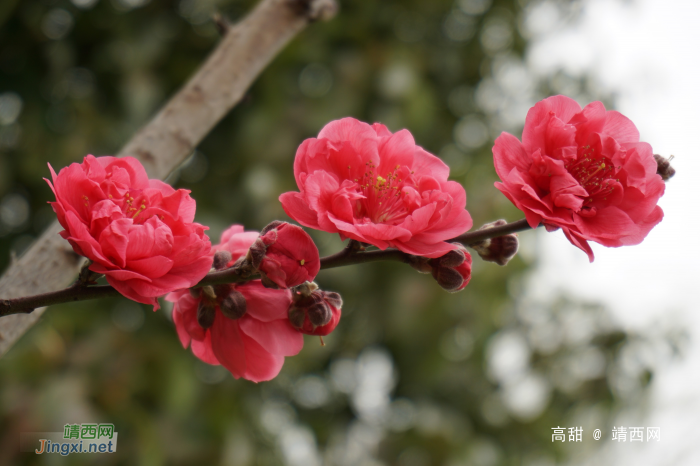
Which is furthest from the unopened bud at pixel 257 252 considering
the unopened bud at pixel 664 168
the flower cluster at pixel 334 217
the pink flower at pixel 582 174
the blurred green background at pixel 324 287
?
the blurred green background at pixel 324 287

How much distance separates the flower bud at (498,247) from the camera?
12.3 inches

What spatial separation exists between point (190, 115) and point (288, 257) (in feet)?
1.01

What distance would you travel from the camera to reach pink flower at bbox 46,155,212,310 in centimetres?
25

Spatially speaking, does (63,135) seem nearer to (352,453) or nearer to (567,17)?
(352,453)

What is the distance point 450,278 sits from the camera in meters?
0.30

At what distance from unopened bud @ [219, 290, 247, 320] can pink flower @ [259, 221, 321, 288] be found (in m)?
0.05

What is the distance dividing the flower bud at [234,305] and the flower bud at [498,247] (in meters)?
→ 0.14

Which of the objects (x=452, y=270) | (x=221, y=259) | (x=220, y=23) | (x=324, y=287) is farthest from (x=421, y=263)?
(x=324, y=287)

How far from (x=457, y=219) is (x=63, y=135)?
1347 millimetres

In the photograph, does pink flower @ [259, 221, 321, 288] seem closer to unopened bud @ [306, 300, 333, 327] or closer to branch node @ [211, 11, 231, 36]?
unopened bud @ [306, 300, 333, 327]

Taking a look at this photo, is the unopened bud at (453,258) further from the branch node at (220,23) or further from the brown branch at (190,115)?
the branch node at (220,23)

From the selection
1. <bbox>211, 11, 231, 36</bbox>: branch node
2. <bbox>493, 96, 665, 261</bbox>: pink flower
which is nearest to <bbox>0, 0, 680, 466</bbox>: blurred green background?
<bbox>211, 11, 231, 36</bbox>: branch node

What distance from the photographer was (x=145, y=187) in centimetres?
31

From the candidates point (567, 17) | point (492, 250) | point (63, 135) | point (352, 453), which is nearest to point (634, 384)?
point (352, 453)
